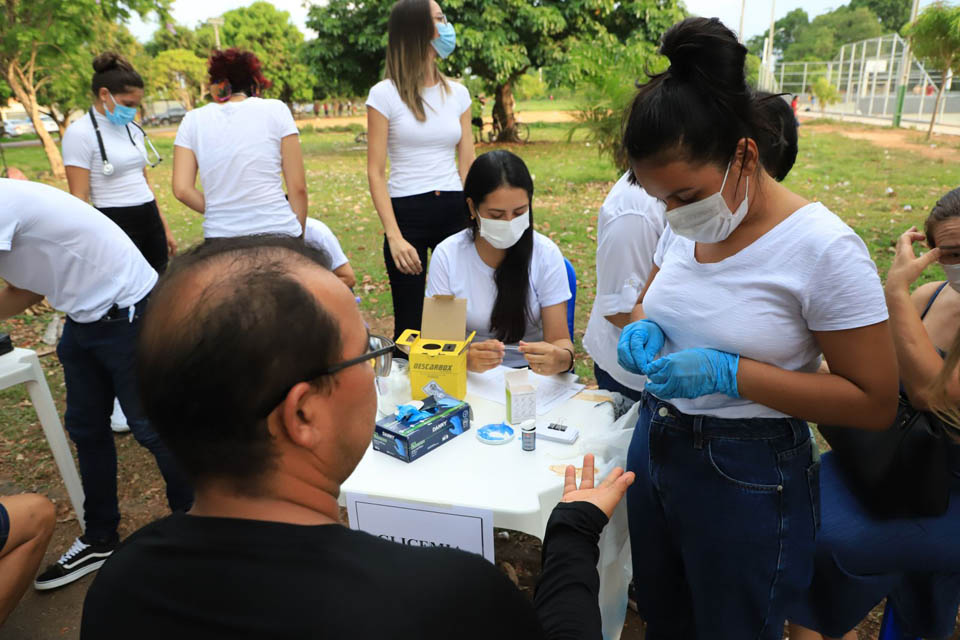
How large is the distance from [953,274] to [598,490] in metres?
1.35

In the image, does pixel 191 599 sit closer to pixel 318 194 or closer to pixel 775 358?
pixel 775 358

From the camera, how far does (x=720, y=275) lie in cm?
143

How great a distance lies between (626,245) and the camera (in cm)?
215

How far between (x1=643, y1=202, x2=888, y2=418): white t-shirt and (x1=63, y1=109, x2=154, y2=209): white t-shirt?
3691 millimetres

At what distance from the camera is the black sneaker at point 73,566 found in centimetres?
272

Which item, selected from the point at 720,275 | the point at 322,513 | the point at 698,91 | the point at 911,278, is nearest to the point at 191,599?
the point at 322,513

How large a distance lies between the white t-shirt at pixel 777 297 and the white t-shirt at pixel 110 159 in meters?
3.69

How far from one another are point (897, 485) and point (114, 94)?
14.5ft

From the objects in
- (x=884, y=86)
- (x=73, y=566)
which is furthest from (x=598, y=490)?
(x=884, y=86)

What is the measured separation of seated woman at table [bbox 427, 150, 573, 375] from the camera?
102 inches

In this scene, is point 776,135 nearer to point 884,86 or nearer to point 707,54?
point 707,54

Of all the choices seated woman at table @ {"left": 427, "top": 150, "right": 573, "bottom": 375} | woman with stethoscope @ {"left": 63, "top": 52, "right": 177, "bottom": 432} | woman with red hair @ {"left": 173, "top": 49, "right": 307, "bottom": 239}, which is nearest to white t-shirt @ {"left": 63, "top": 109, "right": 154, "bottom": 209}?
woman with stethoscope @ {"left": 63, "top": 52, "right": 177, "bottom": 432}

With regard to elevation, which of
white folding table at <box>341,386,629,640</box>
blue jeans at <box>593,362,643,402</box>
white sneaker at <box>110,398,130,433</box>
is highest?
white folding table at <box>341,386,629,640</box>

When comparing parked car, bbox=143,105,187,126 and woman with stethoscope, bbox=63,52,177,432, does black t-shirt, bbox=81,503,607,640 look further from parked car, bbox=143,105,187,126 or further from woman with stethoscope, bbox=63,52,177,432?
parked car, bbox=143,105,187,126
